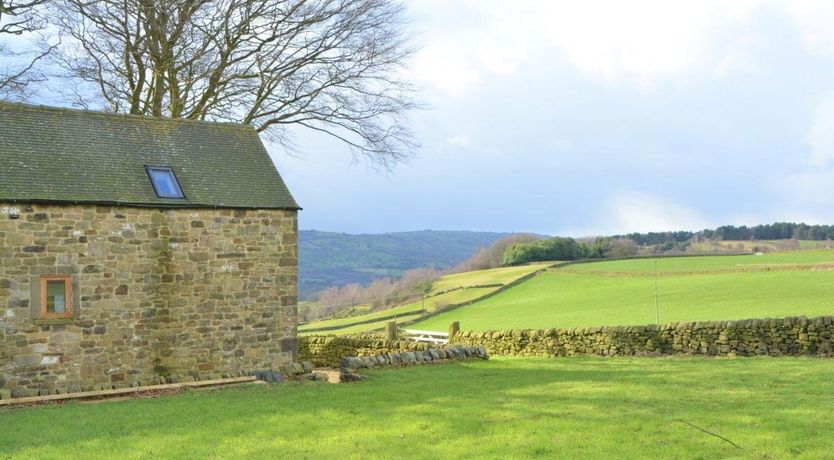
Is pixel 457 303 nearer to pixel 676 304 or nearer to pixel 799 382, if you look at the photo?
pixel 676 304

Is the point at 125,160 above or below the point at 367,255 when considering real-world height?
above

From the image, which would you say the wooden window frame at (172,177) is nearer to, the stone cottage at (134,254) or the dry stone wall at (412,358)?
the stone cottage at (134,254)

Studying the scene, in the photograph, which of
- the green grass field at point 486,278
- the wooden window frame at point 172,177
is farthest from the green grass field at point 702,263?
the wooden window frame at point 172,177

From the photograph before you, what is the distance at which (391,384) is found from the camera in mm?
15375

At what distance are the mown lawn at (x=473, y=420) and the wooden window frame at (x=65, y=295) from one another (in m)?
3.30

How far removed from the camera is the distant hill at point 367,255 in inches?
4230

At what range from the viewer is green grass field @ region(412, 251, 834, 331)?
28.1 metres

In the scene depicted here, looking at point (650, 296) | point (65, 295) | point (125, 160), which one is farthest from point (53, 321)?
point (650, 296)

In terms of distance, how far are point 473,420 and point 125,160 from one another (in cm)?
1129

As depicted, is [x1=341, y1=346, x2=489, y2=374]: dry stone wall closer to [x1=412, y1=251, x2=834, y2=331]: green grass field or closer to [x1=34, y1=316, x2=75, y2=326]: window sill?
[x1=34, y1=316, x2=75, y2=326]: window sill

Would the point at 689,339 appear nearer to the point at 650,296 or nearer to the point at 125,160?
the point at 125,160

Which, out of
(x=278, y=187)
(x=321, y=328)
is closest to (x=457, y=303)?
(x=321, y=328)

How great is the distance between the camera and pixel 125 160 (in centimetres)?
1792

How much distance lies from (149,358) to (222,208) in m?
3.71
